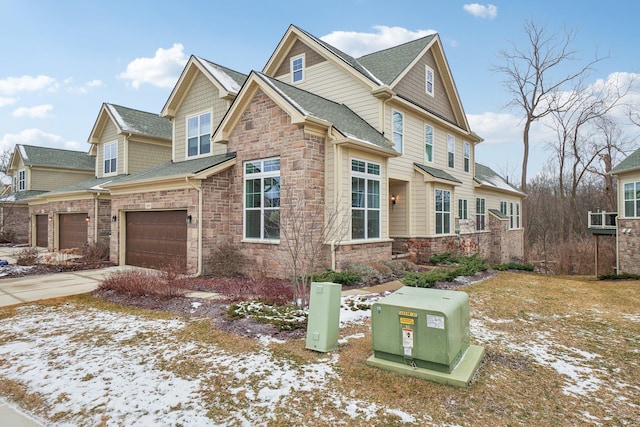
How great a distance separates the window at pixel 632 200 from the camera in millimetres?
17688

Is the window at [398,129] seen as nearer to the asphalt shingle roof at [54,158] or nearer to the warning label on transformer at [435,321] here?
the warning label on transformer at [435,321]

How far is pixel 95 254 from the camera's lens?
14469 mm

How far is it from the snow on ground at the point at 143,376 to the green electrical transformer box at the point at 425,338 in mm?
731

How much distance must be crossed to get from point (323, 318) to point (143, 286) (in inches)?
209

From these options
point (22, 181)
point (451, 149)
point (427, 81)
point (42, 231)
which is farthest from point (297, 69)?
point (22, 181)

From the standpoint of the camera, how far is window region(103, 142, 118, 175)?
62.6 feet

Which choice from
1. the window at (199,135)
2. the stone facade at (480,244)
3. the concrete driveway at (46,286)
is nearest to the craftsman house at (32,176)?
the concrete driveway at (46,286)

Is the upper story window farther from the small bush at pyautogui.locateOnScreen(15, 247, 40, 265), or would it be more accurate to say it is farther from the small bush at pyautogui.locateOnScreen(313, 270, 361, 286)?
the small bush at pyautogui.locateOnScreen(15, 247, 40, 265)

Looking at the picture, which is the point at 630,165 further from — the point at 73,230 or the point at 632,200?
the point at 73,230

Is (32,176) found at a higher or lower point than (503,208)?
higher

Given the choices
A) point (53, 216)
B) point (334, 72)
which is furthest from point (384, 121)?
point (53, 216)

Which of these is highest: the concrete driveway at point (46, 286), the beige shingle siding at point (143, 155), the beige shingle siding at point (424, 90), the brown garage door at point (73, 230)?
the beige shingle siding at point (424, 90)

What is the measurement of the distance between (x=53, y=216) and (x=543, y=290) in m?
22.9

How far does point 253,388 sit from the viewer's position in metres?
3.67
